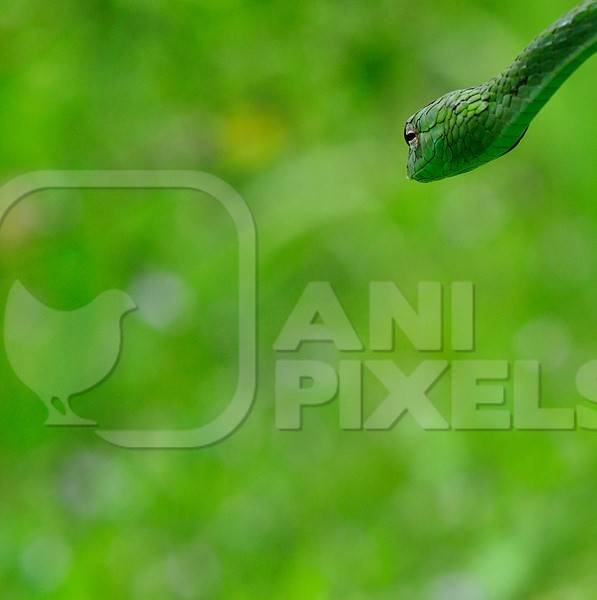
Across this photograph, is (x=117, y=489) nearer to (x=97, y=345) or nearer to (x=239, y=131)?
(x=97, y=345)

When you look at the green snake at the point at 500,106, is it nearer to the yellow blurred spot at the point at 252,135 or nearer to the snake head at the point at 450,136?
the snake head at the point at 450,136

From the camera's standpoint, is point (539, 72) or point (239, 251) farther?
point (239, 251)

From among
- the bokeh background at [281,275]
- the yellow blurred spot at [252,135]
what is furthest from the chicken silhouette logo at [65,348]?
the yellow blurred spot at [252,135]

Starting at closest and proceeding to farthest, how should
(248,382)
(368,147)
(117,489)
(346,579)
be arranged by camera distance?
(346,579), (117,489), (248,382), (368,147)

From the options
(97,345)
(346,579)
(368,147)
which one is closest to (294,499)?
(346,579)

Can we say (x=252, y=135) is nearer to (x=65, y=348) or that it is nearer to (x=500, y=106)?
(x=65, y=348)

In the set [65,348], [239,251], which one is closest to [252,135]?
[239,251]
